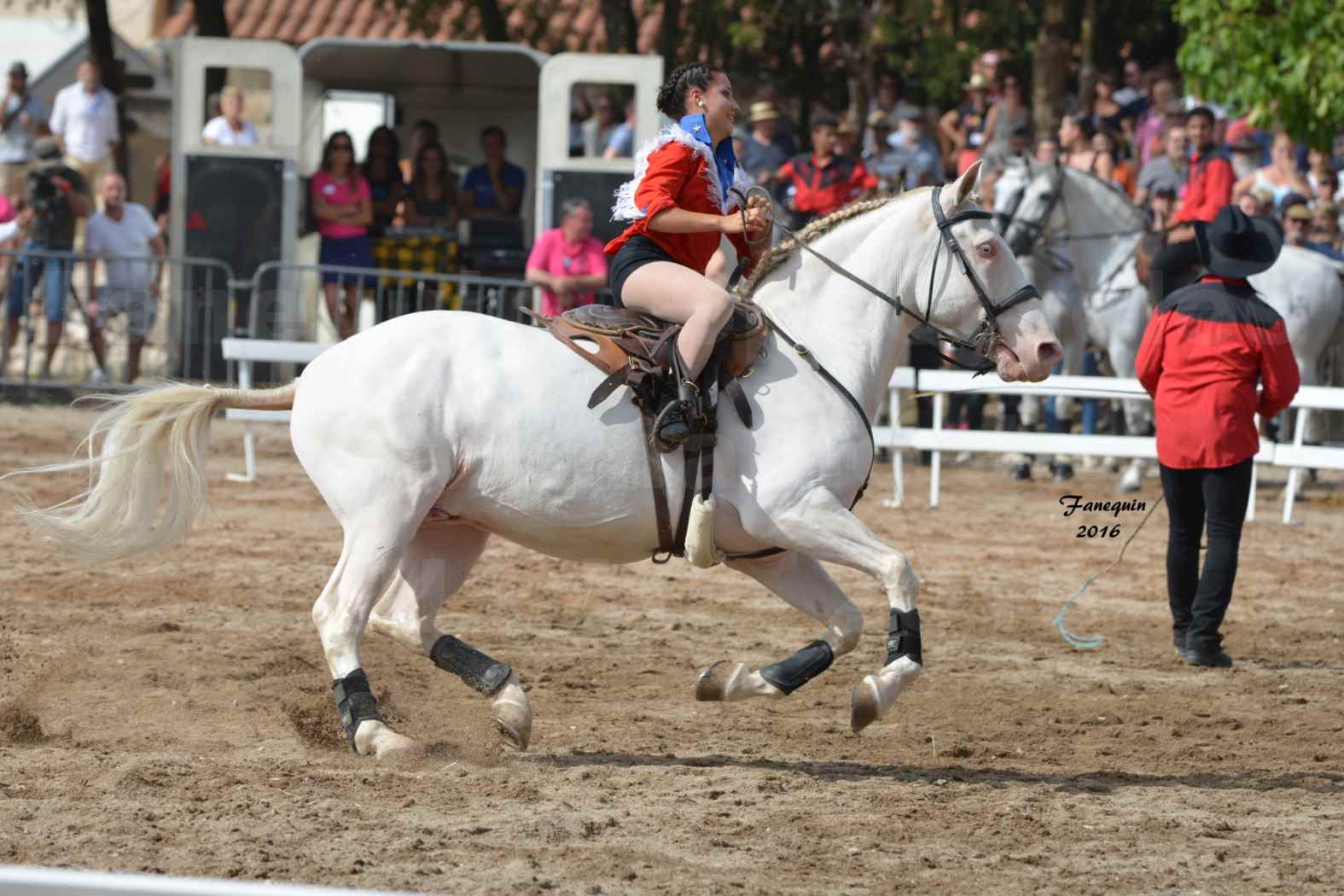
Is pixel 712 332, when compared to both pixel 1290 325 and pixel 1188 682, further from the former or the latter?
pixel 1290 325

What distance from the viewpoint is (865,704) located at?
6215 millimetres

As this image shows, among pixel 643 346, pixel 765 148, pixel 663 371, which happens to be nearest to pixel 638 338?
pixel 643 346

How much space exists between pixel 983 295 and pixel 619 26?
53.9 feet

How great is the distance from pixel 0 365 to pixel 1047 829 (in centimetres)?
1388

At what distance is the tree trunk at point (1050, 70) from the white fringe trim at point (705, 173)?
12967 mm

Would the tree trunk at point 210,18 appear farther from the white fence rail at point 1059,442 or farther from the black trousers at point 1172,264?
the black trousers at point 1172,264

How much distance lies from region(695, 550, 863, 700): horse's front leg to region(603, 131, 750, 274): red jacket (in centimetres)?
121

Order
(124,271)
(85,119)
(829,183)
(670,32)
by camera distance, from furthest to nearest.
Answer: (670,32)
(85,119)
(124,271)
(829,183)

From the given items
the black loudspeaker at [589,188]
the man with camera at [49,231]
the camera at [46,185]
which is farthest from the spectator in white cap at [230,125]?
the black loudspeaker at [589,188]

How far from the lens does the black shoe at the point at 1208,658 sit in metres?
8.62

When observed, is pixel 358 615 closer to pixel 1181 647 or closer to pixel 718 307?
pixel 718 307

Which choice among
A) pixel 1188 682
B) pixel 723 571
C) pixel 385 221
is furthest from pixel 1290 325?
pixel 385 221

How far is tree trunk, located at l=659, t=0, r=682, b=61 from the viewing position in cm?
2189

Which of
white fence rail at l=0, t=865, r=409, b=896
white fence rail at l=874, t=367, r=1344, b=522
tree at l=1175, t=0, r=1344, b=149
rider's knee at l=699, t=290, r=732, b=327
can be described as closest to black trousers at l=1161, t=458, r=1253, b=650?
rider's knee at l=699, t=290, r=732, b=327
